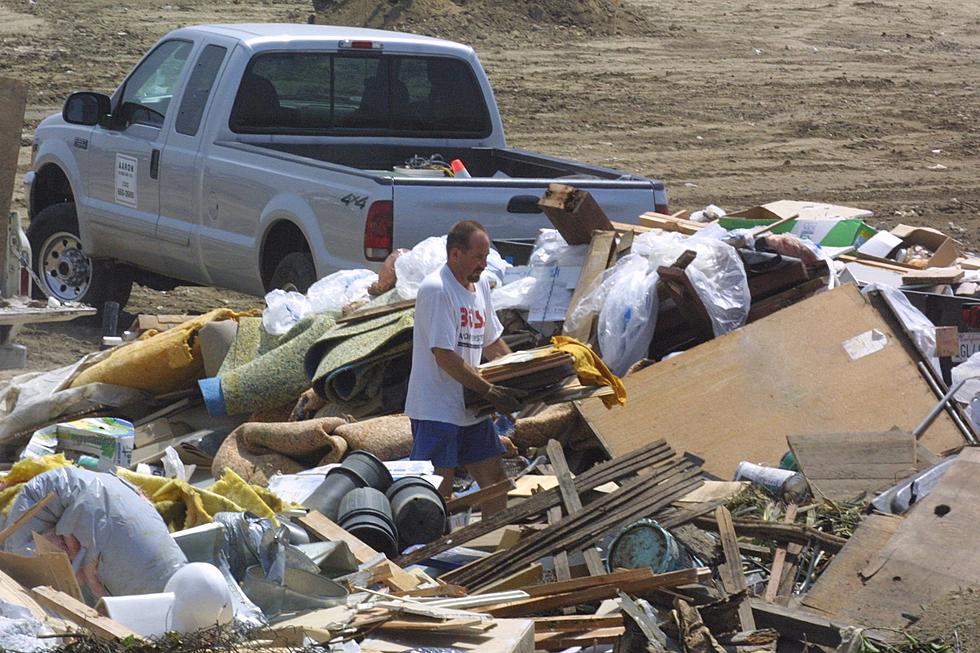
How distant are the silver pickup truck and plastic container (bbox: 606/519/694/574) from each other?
133 inches

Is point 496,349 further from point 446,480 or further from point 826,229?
point 826,229

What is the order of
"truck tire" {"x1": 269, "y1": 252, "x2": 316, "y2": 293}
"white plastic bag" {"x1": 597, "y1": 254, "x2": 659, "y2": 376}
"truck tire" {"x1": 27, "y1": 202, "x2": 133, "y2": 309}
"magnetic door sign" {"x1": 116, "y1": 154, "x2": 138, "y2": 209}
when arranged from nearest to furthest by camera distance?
"white plastic bag" {"x1": 597, "y1": 254, "x2": 659, "y2": 376}, "truck tire" {"x1": 269, "y1": 252, "x2": 316, "y2": 293}, "magnetic door sign" {"x1": 116, "y1": 154, "x2": 138, "y2": 209}, "truck tire" {"x1": 27, "y1": 202, "x2": 133, "y2": 309}

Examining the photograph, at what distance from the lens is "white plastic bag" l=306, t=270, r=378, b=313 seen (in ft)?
29.2

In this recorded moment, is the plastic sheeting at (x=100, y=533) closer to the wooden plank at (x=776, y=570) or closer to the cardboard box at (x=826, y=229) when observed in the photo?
the wooden plank at (x=776, y=570)

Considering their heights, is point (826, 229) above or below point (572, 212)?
below

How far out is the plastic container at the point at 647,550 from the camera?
6.09 meters

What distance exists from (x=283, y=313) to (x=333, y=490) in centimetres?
247

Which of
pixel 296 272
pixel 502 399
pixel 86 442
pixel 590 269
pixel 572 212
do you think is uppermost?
pixel 572 212

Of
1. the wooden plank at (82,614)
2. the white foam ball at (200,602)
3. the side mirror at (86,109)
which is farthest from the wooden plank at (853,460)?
the side mirror at (86,109)

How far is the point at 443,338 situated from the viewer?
679cm

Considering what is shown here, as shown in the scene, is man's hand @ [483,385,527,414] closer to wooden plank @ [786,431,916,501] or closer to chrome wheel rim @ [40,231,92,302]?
wooden plank @ [786,431,916,501]

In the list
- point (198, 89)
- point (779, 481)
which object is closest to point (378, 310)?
point (779, 481)

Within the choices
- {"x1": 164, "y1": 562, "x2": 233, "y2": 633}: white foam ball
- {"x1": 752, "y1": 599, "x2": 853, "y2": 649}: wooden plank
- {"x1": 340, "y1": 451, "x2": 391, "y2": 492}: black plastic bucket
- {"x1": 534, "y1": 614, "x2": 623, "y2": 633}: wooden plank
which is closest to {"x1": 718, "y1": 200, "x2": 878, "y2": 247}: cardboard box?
{"x1": 340, "y1": 451, "x2": 391, "y2": 492}: black plastic bucket

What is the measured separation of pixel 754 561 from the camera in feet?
21.6
